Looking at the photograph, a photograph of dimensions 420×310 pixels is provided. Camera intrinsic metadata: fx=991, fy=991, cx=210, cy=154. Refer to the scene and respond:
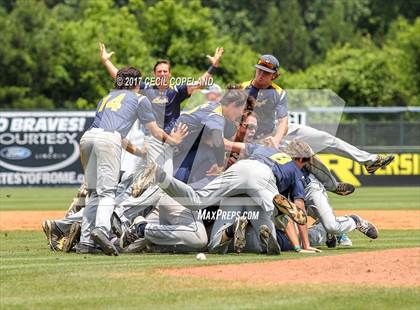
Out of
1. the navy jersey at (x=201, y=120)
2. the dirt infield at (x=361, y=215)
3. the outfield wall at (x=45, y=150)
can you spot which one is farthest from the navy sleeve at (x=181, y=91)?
the outfield wall at (x=45, y=150)

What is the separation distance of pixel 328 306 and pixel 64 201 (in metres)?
17.8

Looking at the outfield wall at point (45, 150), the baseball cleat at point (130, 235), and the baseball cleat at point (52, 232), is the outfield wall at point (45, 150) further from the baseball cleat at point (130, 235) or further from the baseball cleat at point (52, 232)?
the baseball cleat at point (130, 235)

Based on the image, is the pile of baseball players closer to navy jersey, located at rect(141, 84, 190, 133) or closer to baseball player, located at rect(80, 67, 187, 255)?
baseball player, located at rect(80, 67, 187, 255)

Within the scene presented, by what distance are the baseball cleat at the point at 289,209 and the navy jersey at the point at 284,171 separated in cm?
68

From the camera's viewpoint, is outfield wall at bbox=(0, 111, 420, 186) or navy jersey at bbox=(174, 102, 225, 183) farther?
outfield wall at bbox=(0, 111, 420, 186)

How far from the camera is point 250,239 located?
12344mm

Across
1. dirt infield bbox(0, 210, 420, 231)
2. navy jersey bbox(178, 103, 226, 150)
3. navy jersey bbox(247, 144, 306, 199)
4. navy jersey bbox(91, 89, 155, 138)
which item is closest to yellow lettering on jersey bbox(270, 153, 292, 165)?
navy jersey bbox(247, 144, 306, 199)

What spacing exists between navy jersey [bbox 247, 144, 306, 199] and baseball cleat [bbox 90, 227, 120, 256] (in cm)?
210

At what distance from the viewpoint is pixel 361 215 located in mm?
19641

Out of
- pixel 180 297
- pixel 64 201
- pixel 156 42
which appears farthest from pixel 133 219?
pixel 156 42

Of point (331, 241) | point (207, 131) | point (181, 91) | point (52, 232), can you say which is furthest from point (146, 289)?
point (181, 91)

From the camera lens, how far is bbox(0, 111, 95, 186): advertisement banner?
31.4 metres

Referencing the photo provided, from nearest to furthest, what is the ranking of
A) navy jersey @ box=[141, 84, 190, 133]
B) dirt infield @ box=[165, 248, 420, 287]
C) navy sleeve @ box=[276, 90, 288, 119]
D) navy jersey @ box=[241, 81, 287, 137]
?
dirt infield @ box=[165, 248, 420, 287]
navy jersey @ box=[241, 81, 287, 137]
navy sleeve @ box=[276, 90, 288, 119]
navy jersey @ box=[141, 84, 190, 133]

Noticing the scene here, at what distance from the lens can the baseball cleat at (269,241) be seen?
38.2 feet
